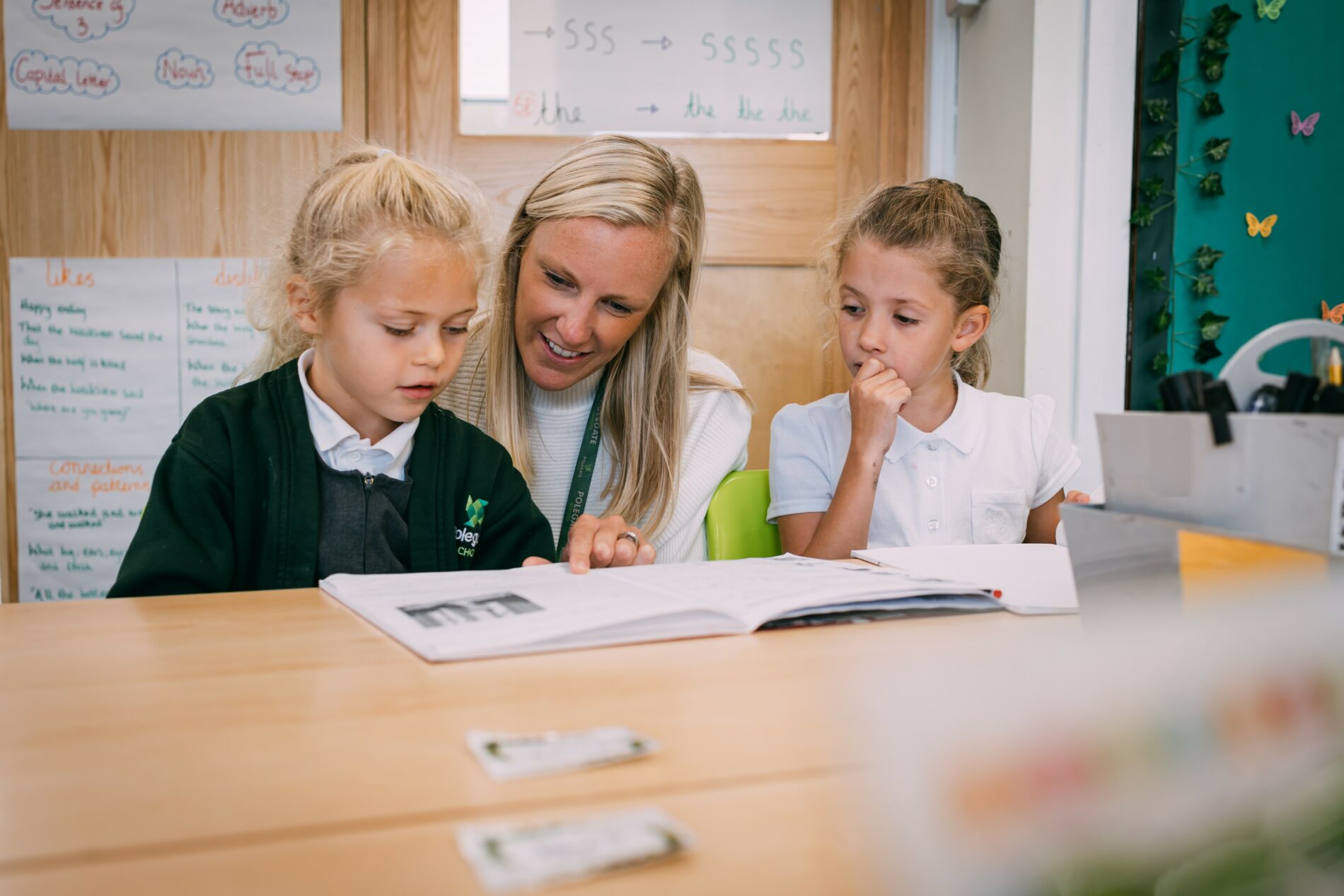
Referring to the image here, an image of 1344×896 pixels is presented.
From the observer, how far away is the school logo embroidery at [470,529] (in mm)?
1201

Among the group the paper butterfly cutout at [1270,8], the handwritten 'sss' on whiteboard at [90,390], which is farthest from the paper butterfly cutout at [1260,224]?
the handwritten 'sss' on whiteboard at [90,390]

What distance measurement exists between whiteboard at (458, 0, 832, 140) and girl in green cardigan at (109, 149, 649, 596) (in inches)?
45.6

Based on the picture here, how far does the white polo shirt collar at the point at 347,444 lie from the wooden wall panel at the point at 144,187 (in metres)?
1.30

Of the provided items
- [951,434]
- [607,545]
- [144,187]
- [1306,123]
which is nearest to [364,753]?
[607,545]

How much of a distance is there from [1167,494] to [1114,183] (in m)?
1.79

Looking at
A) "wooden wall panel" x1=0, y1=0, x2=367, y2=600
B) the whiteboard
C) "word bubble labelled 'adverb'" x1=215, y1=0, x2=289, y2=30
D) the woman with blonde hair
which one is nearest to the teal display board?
the whiteboard

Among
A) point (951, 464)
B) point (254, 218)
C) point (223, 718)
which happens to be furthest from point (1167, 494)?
point (254, 218)

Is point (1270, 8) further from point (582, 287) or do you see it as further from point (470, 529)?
point (470, 529)

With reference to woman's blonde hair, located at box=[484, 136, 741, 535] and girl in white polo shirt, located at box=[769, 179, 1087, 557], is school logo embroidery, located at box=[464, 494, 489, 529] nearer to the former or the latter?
woman's blonde hair, located at box=[484, 136, 741, 535]

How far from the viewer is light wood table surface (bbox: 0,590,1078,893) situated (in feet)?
1.05

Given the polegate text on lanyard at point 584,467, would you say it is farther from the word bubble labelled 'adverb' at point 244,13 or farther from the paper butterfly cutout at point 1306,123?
the paper butterfly cutout at point 1306,123

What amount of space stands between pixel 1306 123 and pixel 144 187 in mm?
2635

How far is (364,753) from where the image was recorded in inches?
16.8

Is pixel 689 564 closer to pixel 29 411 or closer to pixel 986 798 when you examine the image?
pixel 986 798
